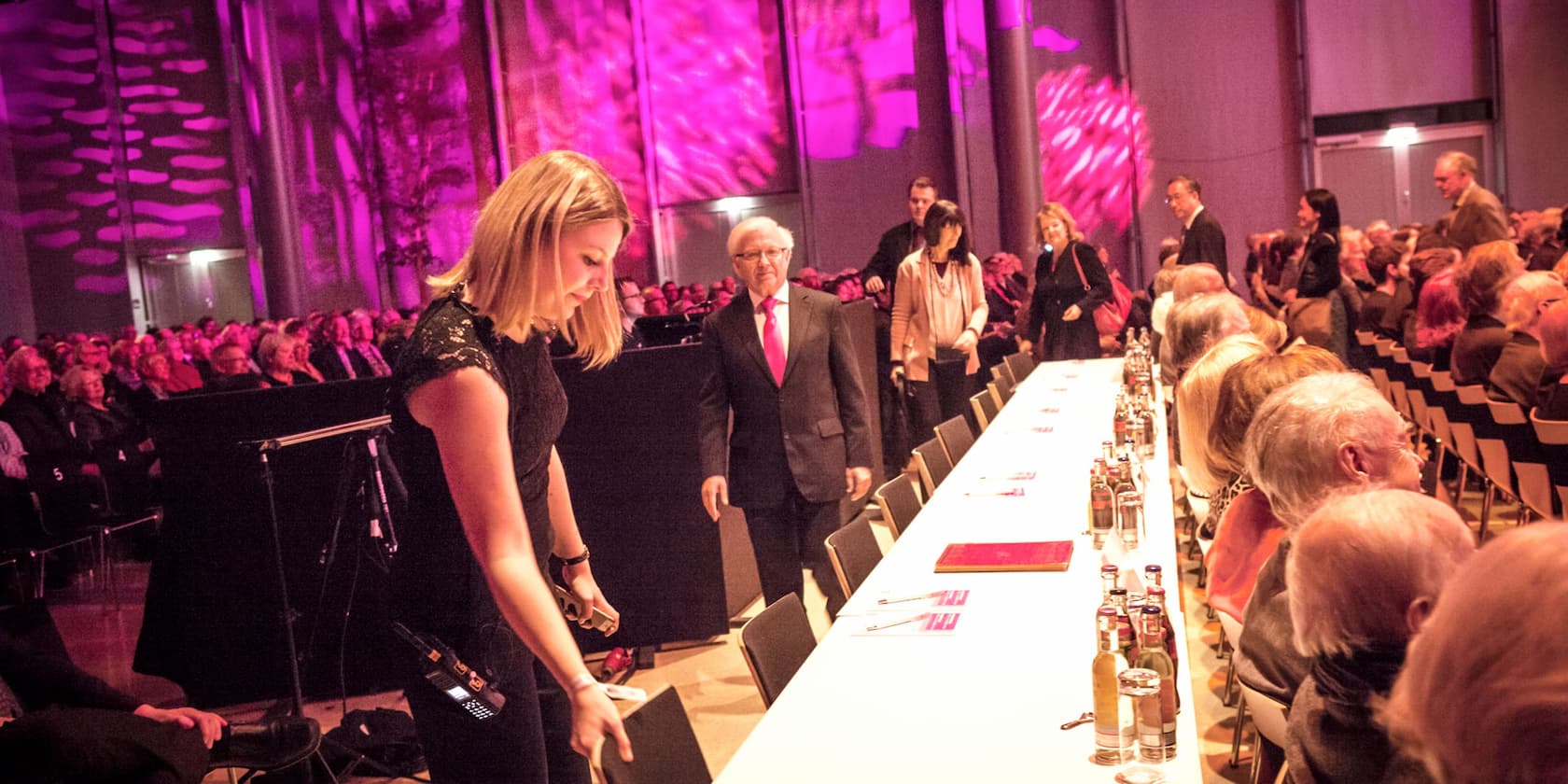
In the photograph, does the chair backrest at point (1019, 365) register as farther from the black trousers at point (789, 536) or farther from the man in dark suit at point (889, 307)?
the black trousers at point (789, 536)

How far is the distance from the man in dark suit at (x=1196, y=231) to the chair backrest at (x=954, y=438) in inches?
123

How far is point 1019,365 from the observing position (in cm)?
846

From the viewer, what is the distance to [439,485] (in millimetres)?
2168

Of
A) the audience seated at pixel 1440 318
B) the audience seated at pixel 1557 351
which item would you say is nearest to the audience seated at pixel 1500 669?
the audience seated at pixel 1557 351

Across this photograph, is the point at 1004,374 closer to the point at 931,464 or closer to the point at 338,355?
the point at 931,464

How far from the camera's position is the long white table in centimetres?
209

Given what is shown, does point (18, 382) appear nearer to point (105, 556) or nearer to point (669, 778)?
point (105, 556)

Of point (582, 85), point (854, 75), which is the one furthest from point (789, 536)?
point (582, 85)

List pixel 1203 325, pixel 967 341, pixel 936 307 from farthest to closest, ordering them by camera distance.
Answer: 1. pixel 936 307
2. pixel 967 341
3. pixel 1203 325

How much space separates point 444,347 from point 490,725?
657 millimetres

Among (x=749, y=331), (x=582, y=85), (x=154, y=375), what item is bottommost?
(x=154, y=375)

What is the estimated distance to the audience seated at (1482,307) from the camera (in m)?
5.76

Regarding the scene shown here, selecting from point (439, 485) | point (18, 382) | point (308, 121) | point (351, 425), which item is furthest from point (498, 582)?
point (308, 121)

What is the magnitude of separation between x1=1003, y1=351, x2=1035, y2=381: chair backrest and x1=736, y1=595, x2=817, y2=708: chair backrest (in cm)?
540
